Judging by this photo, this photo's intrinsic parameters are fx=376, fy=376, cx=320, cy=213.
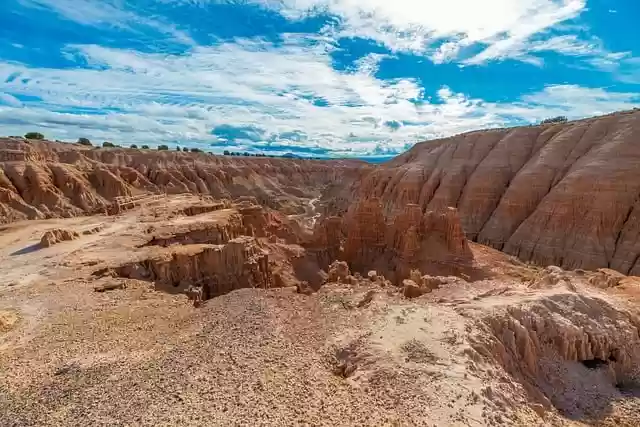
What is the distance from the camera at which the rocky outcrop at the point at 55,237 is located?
2386cm

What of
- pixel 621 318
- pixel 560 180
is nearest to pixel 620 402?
pixel 621 318

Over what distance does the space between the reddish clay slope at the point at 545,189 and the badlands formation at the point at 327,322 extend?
23cm

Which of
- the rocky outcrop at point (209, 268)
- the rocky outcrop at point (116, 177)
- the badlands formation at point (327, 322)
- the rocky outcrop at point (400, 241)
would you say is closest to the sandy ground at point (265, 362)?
the badlands formation at point (327, 322)

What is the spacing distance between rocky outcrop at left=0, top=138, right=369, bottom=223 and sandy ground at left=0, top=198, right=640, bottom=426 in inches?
1023

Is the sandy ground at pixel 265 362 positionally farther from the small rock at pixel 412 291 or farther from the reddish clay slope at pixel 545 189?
the reddish clay slope at pixel 545 189

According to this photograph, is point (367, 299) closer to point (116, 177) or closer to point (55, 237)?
point (55, 237)

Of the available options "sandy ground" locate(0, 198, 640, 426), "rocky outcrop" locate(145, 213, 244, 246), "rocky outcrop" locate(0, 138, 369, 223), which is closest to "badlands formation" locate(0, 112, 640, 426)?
"sandy ground" locate(0, 198, 640, 426)

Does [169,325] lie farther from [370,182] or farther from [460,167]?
[370,182]

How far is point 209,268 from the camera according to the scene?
69.7ft

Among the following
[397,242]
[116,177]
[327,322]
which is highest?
[116,177]

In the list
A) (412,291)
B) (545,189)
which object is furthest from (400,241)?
(545,189)

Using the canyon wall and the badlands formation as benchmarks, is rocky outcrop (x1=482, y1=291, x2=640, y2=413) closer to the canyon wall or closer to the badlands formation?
the badlands formation

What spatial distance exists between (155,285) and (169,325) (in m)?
5.78

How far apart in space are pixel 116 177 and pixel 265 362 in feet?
161
